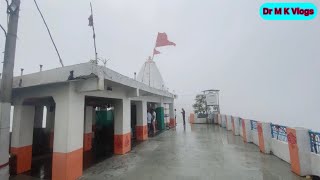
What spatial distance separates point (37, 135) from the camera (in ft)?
36.9

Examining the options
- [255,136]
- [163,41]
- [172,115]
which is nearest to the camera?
[255,136]

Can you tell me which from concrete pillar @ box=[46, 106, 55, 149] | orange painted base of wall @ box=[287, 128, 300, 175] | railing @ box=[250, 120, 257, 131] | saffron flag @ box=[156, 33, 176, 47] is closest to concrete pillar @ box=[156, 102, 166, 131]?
saffron flag @ box=[156, 33, 176, 47]

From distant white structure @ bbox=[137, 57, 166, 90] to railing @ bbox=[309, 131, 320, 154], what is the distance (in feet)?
52.3

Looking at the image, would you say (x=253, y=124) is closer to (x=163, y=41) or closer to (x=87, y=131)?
(x=87, y=131)

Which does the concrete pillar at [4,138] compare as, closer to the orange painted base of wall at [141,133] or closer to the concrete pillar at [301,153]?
the concrete pillar at [301,153]

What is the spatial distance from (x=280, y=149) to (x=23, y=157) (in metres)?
10.2

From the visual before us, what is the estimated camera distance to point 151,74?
21.6 meters

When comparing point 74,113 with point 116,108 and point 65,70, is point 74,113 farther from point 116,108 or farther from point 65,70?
point 116,108

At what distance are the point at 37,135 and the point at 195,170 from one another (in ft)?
30.7

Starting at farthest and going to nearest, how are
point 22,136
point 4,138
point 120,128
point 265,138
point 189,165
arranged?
1. point 120,128
2. point 265,138
3. point 22,136
4. point 189,165
5. point 4,138

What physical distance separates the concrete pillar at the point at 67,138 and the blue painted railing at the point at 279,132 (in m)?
7.68

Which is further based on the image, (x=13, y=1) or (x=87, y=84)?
(x=87, y=84)

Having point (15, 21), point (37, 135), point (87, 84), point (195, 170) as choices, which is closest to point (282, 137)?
point (195, 170)

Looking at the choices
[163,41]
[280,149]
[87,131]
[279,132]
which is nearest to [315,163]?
[280,149]
